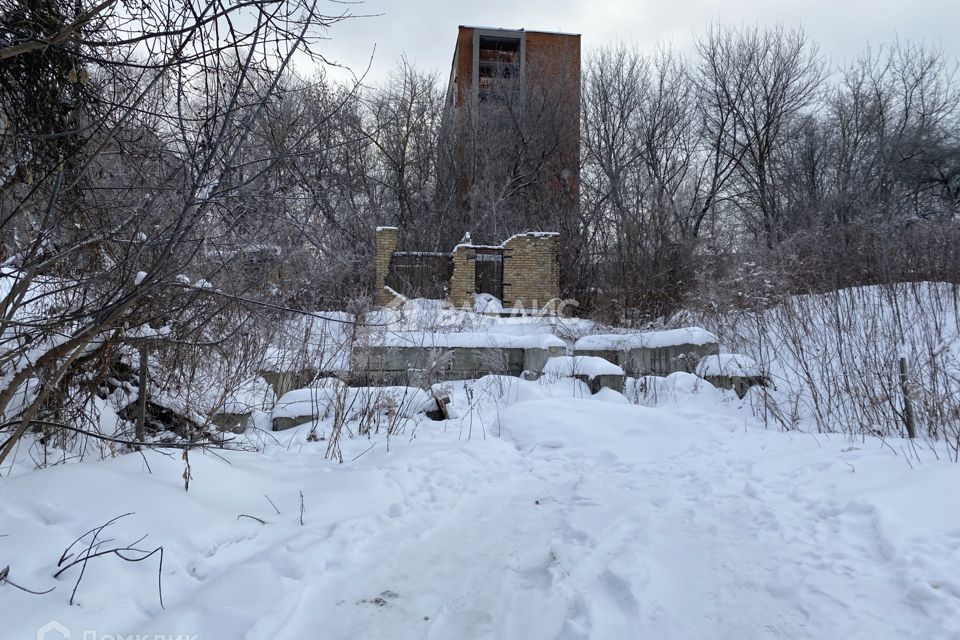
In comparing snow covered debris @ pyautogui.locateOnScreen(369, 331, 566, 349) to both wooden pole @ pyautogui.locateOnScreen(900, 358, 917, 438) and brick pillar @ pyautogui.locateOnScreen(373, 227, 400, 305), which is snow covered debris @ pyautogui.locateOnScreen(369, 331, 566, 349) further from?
brick pillar @ pyautogui.locateOnScreen(373, 227, 400, 305)

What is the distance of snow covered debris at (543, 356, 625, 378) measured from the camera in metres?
7.33

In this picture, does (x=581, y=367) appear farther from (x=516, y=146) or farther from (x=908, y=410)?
(x=516, y=146)

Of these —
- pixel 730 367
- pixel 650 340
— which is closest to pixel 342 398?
pixel 730 367

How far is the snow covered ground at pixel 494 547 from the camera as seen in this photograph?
1896 millimetres

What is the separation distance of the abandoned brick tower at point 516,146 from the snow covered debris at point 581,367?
12.9 m

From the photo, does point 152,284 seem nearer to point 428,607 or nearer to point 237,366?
point 428,607

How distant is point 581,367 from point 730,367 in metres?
1.90

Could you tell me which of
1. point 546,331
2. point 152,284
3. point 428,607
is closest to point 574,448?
point 428,607

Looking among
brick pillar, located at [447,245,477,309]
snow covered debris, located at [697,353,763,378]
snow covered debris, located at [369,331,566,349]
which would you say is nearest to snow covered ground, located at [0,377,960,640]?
snow covered debris, located at [697,353,763,378]

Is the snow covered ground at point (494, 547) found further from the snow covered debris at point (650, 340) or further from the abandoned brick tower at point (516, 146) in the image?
the abandoned brick tower at point (516, 146)

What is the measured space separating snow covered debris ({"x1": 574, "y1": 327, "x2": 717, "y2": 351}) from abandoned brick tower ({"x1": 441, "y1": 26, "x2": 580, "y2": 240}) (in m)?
11.9

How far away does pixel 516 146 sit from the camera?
73.7 feet

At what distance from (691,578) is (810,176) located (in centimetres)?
2272

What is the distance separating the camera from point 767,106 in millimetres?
20625
